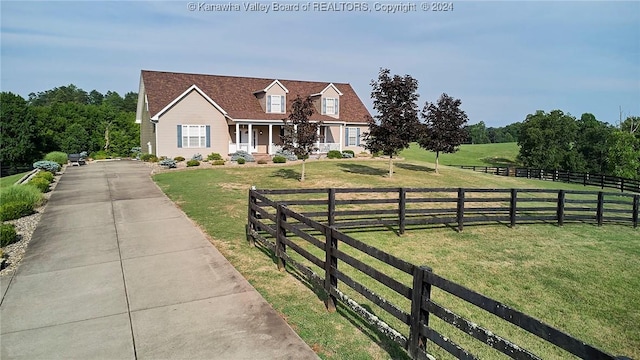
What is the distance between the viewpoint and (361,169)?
2716 centimetres

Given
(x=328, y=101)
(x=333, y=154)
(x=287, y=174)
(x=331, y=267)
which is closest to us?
(x=331, y=267)

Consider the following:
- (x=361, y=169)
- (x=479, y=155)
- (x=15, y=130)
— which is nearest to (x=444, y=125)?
(x=361, y=169)

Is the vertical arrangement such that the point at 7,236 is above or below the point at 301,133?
below

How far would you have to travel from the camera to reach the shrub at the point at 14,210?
11789 millimetres

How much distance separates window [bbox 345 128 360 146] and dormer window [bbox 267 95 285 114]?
6736 mm

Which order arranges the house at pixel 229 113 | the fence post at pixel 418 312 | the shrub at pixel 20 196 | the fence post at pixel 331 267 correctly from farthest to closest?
the house at pixel 229 113 < the shrub at pixel 20 196 < the fence post at pixel 331 267 < the fence post at pixel 418 312

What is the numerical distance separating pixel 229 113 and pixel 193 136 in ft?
11.9

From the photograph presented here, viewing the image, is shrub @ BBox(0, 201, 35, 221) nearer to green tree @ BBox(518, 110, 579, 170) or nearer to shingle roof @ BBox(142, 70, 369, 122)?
shingle roof @ BBox(142, 70, 369, 122)

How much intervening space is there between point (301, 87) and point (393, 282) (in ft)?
121

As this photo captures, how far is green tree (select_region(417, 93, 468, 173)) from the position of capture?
26.4 metres

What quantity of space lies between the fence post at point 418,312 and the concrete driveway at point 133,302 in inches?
48.8

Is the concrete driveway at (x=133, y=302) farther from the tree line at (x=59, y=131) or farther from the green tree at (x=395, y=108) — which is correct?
the tree line at (x=59, y=131)

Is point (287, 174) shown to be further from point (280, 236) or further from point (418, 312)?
point (418, 312)

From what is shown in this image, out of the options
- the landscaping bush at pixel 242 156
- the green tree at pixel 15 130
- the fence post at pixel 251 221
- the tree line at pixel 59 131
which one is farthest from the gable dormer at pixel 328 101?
the fence post at pixel 251 221
